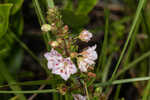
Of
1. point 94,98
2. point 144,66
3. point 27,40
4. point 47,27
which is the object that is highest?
point 47,27

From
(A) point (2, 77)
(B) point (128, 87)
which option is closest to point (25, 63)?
(A) point (2, 77)

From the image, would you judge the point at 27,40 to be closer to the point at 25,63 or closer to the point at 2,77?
the point at 25,63

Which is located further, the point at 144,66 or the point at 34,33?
Answer: the point at 34,33

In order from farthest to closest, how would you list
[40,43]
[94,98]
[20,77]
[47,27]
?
[40,43] → [20,77] → [94,98] → [47,27]

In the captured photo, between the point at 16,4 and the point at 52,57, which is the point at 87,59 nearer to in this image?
the point at 52,57

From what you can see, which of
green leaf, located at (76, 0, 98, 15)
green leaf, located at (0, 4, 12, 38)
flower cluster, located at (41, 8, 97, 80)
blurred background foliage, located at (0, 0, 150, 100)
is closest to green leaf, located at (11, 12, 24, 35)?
blurred background foliage, located at (0, 0, 150, 100)

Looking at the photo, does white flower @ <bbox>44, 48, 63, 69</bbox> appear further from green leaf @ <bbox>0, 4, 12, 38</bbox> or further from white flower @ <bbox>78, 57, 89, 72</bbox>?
green leaf @ <bbox>0, 4, 12, 38</bbox>
